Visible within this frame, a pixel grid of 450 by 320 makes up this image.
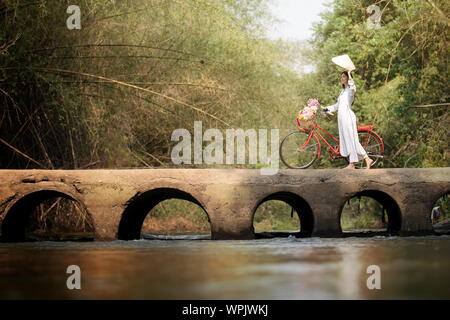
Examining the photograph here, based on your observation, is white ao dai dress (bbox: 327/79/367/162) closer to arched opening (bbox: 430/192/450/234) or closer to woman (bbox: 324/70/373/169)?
woman (bbox: 324/70/373/169)

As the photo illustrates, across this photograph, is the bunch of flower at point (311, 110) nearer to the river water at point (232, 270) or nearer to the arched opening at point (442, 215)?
the river water at point (232, 270)

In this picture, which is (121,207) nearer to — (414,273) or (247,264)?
(247,264)

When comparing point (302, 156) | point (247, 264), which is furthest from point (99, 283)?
point (302, 156)

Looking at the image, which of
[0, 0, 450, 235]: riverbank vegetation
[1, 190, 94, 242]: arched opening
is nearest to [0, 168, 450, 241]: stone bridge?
[0, 0, 450, 235]: riverbank vegetation

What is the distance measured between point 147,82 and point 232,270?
319 inches

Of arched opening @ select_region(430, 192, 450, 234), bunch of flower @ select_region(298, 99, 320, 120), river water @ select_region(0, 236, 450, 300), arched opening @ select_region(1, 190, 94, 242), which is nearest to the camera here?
river water @ select_region(0, 236, 450, 300)

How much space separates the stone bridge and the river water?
85cm

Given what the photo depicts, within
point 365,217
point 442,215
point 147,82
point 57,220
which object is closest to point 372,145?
point 147,82

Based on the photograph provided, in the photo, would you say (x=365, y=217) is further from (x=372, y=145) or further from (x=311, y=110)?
(x=311, y=110)

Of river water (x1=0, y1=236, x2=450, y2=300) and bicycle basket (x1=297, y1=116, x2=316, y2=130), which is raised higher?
bicycle basket (x1=297, y1=116, x2=316, y2=130)

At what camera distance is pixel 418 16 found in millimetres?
14320

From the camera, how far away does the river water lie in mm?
4707

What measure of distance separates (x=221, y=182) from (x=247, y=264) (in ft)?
11.3

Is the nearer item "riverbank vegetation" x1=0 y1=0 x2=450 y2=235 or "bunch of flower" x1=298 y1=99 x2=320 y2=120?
"bunch of flower" x1=298 y1=99 x2=320 y2=120
